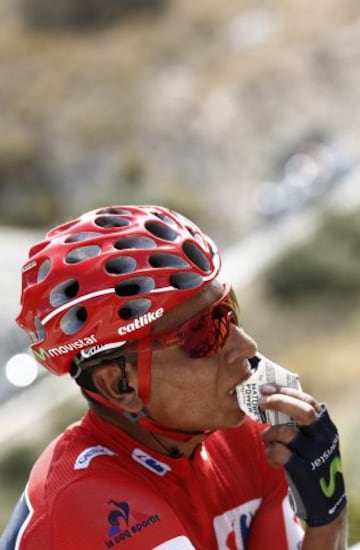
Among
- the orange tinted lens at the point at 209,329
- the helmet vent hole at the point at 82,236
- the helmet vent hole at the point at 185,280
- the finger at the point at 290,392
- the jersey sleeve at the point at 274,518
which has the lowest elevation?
the jersey sleeve at the point at 274,518

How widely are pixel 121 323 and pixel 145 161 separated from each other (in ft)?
76.3

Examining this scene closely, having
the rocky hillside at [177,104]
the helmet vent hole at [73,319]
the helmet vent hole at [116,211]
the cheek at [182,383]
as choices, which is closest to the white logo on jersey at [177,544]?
the cheek at [182,383]

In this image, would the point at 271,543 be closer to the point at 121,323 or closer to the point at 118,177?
the point at 121,323

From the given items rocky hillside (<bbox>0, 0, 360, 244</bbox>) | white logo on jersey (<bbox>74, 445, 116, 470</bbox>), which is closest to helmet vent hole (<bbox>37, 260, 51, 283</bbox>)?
white logo on jersey (<bbox>74, 445, 116, 470</bbox>)

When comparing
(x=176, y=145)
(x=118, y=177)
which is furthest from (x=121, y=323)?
(x=176, y=145)

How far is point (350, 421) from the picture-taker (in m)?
9.81

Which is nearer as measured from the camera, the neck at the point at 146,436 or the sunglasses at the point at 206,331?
the sunglasses at the point at 206,331

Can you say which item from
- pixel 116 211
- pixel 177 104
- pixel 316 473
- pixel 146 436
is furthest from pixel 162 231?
pixel 177 104

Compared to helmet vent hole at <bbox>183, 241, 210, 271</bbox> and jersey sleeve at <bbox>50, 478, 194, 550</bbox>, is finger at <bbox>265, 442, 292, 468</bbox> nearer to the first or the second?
jersey sleeve at <bbox>50, 478, 194, 550</bbox>

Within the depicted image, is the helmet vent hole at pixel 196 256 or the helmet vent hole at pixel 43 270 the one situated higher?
the helmet vent hole at pixel 43 270

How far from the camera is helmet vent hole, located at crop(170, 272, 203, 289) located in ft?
11.0

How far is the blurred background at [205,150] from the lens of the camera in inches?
573

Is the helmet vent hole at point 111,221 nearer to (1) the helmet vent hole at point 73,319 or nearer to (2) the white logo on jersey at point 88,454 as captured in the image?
(1) the helmet vent hole at point 73,319

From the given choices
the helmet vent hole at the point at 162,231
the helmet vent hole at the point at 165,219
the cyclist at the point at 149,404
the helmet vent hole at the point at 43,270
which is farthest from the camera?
the helmet vent hole at the point at 165,219
